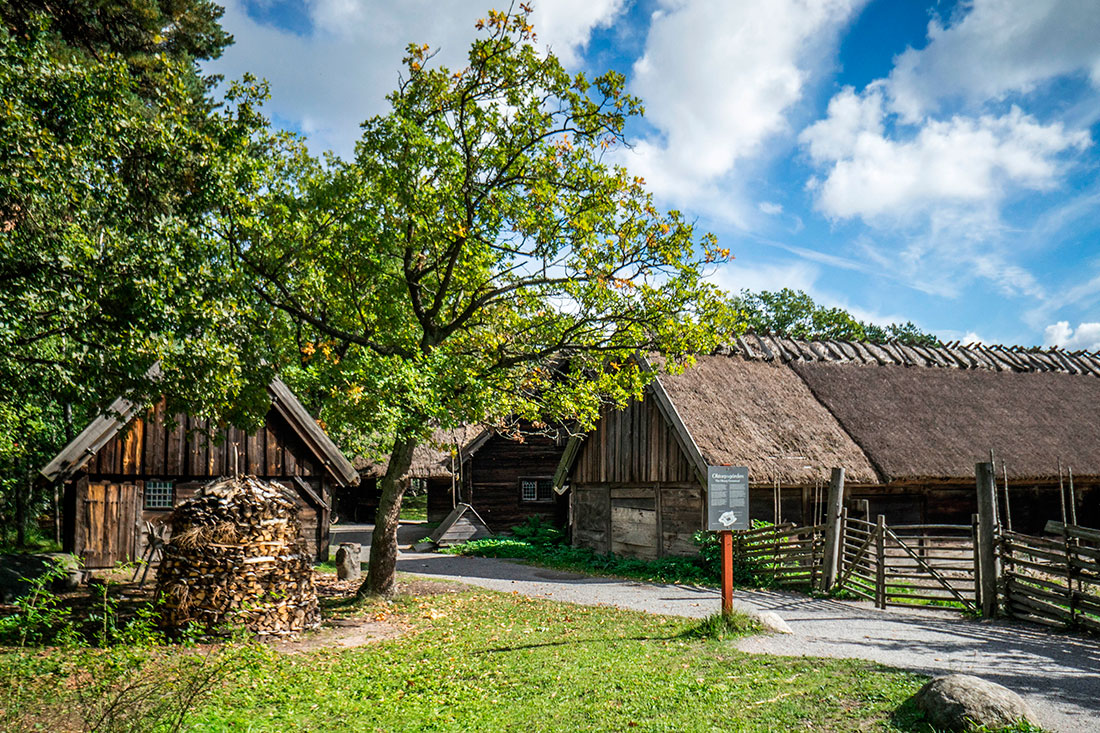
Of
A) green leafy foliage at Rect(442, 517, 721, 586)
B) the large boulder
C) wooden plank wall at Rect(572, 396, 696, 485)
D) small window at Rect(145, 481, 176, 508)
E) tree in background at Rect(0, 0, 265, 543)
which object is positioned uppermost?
tree in background at Rect(0, 0, 265, 543)

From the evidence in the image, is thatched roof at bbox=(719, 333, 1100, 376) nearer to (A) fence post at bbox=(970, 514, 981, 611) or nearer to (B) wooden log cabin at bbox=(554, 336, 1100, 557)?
(B) wooden log cabin at bbox=(554, 336, 1100, 557)

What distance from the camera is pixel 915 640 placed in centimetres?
1012

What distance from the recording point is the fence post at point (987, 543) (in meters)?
11.9

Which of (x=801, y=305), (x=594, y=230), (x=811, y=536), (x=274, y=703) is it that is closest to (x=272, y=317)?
(x=594, y=230)

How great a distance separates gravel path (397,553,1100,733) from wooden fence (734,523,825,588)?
0.64 meters

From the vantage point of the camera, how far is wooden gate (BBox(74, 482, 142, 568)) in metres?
16.3

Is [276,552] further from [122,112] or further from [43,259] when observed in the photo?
[122,112]

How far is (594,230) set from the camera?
1298 cm

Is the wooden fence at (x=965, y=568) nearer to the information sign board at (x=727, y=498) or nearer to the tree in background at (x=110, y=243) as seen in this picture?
the information sign board at (x=727, y=498)

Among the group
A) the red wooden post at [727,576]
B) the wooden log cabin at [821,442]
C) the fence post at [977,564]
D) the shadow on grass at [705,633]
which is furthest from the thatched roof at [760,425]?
the shadow on grass at [705,633]

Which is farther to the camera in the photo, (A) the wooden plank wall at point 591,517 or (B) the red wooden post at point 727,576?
(A) the wooden plank wall at point 591,517

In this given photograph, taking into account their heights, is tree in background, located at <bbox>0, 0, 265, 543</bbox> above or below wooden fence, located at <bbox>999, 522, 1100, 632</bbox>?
above

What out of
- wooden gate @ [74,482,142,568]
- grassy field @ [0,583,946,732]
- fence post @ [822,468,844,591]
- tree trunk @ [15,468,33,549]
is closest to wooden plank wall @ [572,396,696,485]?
fence post @ [822,468,844,591]

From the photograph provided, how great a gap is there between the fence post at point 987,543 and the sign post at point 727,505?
13.8 feet
